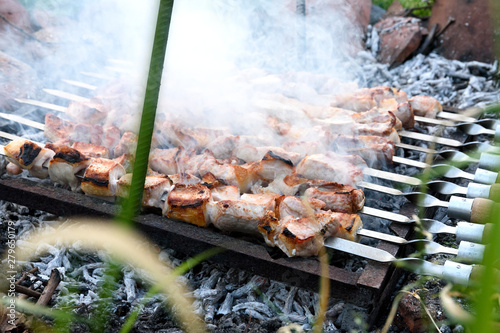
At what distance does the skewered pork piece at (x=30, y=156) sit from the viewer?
2955 mm

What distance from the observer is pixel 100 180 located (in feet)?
8.94

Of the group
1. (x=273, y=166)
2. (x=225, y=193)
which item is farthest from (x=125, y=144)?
(x=273, y=166)

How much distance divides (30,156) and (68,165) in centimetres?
27

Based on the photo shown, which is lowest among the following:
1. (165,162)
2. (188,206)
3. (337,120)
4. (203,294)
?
(203,294)

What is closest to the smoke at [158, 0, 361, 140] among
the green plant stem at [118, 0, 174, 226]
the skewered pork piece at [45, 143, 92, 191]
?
the skewered pork piece at [45, 143, 92, 191]

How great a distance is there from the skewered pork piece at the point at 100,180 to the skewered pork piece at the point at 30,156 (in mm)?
365

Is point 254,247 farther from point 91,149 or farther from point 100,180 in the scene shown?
point 91,149

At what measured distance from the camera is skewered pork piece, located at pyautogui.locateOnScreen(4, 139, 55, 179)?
2955 millimetres

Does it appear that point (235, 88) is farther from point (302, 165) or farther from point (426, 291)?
A: point (426, 291)

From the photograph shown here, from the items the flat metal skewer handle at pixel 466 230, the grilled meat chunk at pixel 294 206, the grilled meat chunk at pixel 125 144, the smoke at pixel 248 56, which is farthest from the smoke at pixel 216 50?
the flat metal skewer handle at pixel 466 230

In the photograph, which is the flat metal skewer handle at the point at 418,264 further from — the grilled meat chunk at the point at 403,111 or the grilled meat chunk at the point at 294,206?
the grilled meat chunk at the point at 403,111

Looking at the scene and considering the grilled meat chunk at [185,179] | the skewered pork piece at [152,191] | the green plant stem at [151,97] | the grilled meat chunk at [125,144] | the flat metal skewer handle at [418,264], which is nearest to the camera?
the green plant stem at [151,97]

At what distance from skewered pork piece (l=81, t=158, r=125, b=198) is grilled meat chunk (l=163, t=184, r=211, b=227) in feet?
1.18

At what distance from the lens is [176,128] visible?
3387 mm
